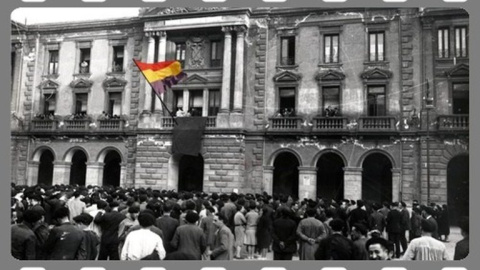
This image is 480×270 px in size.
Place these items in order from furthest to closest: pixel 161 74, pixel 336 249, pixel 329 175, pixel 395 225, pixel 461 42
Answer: pixel 329 175
pixel 161 74
pixel 461 42
pixel 395 225
pixel 336 249

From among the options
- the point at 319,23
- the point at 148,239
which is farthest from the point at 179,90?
the point at 148,239

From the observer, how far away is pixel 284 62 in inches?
1062

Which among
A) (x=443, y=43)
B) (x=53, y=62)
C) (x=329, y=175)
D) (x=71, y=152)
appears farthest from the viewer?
(x=71, y=152)

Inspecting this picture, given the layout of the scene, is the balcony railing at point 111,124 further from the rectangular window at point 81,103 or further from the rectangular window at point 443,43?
the rectangular window at point 443,43

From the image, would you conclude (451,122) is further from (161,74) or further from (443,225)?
(161,74)

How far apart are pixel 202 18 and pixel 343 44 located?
8.18 metres

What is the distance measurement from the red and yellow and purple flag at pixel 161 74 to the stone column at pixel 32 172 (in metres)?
9.06

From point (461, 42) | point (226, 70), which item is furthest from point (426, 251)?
point (226, 70)

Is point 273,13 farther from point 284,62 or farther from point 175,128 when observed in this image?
point 175,128

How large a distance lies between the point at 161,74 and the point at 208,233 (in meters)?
13.1

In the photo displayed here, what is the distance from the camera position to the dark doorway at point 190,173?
2835 centimetres

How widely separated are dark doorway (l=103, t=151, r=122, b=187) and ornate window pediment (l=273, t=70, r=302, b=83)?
460 inches

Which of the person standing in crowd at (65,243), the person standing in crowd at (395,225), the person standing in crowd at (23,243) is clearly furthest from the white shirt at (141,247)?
the person standing in crowd at (395,225)

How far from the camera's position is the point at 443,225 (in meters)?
15.8
